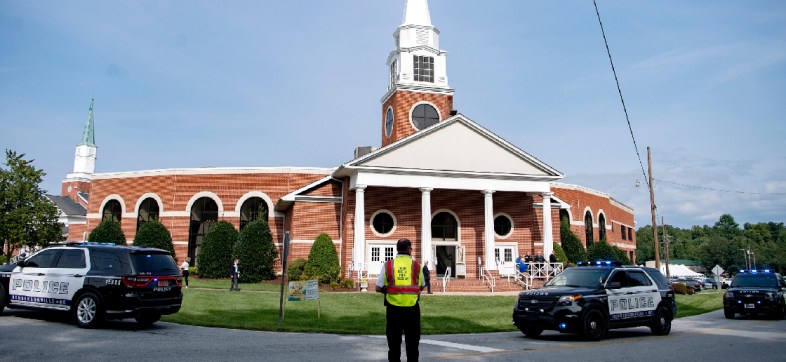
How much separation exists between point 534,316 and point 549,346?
1.18 meters

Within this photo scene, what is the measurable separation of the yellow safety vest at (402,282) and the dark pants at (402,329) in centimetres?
9

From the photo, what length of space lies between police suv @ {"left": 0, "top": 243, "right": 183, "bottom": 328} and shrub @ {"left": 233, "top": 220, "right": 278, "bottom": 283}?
19161mm

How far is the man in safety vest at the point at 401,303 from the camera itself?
24.1 ft

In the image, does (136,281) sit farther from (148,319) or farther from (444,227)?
(444,227)

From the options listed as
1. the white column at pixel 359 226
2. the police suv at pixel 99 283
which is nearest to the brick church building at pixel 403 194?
the white column at pixel 359 226

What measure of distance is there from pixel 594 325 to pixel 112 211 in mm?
37217

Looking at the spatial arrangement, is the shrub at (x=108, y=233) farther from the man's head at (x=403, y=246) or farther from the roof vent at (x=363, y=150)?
the man's head at (x=403, y=246)

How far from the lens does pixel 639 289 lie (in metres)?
13.7

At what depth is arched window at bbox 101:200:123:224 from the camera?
40.7 m

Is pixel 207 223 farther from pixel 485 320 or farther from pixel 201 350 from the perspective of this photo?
pixel 201 350

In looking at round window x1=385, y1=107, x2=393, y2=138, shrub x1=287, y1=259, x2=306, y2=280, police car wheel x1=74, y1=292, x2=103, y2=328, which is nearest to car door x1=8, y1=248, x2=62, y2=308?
police car wheel x1=74, y1=292, x2=103, y2=328

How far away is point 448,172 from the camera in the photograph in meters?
32.0

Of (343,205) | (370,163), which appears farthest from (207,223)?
(370,163)

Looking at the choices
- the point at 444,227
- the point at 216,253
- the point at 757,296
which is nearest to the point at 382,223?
Answer: the point at 444,227
